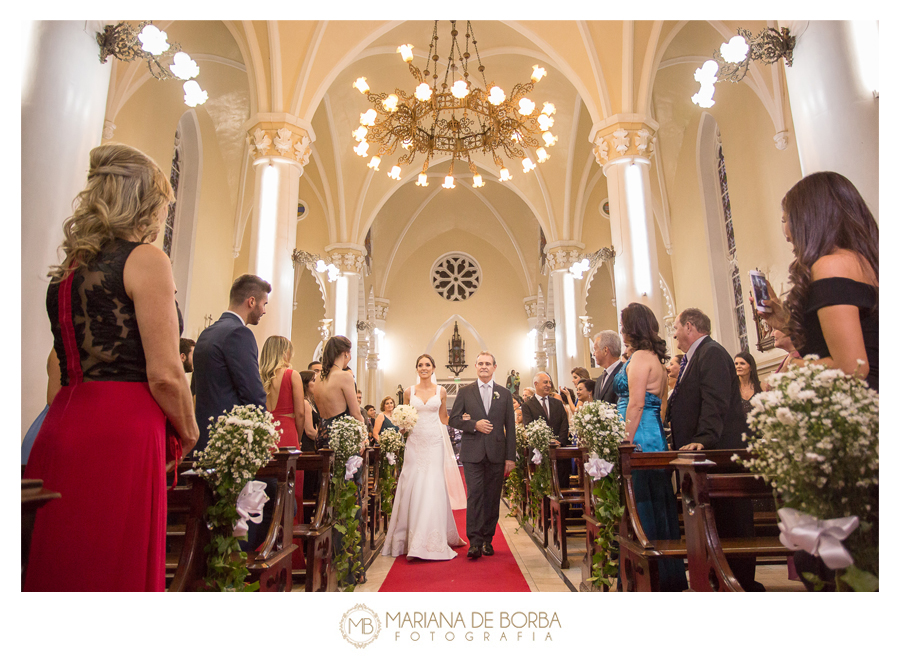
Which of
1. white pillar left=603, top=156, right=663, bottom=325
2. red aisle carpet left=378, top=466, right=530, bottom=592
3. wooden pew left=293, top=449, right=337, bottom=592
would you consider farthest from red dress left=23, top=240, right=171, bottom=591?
white pillar left=603, top=156, right=663, bottom=325

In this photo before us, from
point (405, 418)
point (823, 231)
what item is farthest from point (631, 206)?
point (823, 231)

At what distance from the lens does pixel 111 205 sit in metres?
1.92

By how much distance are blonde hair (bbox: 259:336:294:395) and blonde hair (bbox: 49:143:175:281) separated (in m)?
2.52

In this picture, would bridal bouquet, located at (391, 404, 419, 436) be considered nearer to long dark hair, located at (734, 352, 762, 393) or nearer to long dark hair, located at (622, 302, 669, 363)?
long dark hair, located at (622, 302, 669, 363)

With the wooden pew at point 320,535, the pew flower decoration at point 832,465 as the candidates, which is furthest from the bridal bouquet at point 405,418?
the pew flower decoration at point 832,465


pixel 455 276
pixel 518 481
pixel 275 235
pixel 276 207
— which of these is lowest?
pixel 518 481

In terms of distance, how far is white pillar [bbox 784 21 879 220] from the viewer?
265 cm

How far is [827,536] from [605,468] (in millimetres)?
1803

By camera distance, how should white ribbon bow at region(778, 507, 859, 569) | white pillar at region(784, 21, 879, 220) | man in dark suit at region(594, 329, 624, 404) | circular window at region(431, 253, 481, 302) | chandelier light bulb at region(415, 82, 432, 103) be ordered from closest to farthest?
1. white ribbon bow at region(778, 507, 859, 569)
2. white pillar at region(784, 21, 879, 220)
3. man in dark suit at region(594, 329, 624, 404)
4. chandelier light bulb at region(415, 82, 432, 103)
5. circular window at region(431, 253, 481, 302)

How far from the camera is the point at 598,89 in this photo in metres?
9.21

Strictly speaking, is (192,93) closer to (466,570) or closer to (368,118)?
(368,118)

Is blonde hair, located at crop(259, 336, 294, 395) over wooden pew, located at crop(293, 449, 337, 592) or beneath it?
over

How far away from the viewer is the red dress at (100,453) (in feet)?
5.65
